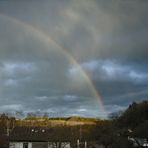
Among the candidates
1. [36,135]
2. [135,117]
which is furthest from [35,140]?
[135,117]

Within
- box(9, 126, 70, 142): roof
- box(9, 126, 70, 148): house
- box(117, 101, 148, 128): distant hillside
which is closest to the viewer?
box(117, 101, 148, 128): distant hillside

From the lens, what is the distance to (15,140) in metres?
75.8

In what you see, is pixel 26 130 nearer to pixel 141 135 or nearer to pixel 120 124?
pixel 120 124

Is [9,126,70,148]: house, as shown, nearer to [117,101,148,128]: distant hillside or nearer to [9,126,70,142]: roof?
[9,126,70,142]: roof

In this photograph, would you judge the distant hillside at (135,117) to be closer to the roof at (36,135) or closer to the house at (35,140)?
the house at (35,140)

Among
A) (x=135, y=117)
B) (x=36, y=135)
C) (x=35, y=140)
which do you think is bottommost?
(x=35, y=140)

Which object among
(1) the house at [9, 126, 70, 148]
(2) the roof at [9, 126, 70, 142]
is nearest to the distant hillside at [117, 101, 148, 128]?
(1) the house at [9, 126, 70, 148]

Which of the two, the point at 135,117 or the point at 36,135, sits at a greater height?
the point at 36,135

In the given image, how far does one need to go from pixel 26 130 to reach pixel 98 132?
16.7m

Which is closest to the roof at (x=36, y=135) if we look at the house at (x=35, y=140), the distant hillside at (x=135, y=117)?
the house at (x=35, y=140)

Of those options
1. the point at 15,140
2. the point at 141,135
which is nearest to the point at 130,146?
the point at 141,135

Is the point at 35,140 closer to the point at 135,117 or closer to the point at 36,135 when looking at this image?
the point at 36,135

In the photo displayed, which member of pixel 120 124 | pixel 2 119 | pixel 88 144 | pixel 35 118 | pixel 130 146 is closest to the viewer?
pixel 130 146

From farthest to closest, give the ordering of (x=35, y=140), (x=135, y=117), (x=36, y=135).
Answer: (x=36, y=135) → (x=35, y=140) → (x=135, y=117)
